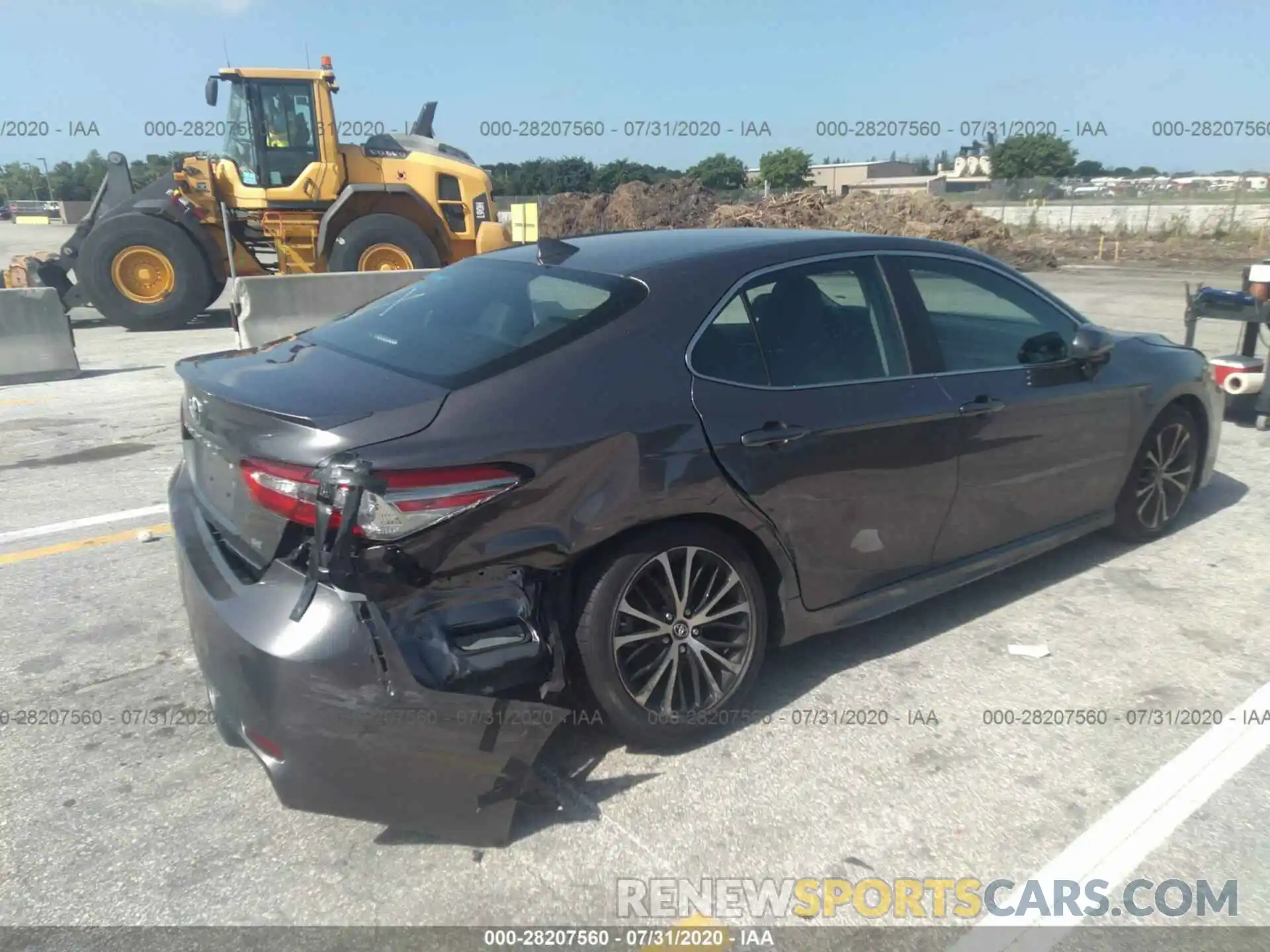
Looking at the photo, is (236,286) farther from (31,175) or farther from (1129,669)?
(31,175)

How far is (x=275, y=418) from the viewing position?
263 centimetres

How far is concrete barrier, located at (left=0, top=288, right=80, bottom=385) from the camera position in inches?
368

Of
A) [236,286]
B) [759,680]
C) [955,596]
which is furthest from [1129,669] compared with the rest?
[236,286]

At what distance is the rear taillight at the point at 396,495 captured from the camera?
8.14 feet

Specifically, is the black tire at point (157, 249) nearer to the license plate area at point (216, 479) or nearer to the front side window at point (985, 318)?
the license plate area at point (216, 479)

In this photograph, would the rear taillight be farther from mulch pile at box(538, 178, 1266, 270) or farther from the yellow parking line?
mulch pile at box(538, 178, 1266, 270)

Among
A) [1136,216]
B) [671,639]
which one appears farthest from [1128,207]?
[671,639]

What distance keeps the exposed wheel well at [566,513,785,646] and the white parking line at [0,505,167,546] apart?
11.4ft

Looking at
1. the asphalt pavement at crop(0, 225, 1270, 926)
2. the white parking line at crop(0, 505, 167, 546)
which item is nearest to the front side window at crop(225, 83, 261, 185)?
the white parking line at crop(0, 505, 167, 546)

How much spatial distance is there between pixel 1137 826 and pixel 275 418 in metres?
2.73

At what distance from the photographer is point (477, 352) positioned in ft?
9.78

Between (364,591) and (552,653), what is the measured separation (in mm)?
602

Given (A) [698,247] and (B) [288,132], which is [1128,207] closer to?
(B) [288,132]

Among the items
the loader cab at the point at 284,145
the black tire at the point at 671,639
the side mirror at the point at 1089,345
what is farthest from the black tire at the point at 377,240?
the black tire at the point at 671,639
